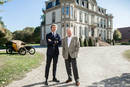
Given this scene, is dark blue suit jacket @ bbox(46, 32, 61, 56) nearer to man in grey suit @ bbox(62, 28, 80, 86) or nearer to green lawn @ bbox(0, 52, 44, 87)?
man in grey suit @ bbox(62, 28, 80, 86)

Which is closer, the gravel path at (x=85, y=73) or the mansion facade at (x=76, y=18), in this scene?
the gravel path at (x=85, y=73)

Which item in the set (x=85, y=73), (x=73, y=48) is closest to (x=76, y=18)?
(x=85, y=73)

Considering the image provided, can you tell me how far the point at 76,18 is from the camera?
30000 millimetres

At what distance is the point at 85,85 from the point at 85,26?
29592 mm

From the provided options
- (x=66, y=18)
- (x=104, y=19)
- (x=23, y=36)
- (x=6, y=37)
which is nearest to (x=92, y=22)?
(x=104, y=19)

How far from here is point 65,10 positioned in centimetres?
2852

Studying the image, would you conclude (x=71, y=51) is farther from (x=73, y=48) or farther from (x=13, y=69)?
(x=13, y=69)

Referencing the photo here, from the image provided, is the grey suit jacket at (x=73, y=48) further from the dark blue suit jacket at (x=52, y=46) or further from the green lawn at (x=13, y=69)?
the green lawn at (x=13, y=69)

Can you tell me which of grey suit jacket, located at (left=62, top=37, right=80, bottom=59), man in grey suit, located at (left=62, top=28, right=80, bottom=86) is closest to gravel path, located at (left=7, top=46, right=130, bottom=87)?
man in grey suit, located at (left=62, top=28, right=80, bottom=86)

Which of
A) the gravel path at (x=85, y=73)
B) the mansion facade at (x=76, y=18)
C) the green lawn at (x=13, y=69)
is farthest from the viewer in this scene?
the mansion facade at (x=76, y=18)

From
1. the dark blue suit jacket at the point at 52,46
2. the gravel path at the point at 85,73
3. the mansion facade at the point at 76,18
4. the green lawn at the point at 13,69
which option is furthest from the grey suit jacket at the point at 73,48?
the mansion facade at the point at 76,18

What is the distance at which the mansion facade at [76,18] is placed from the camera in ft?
93.5

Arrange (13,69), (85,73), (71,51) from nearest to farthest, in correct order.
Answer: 1. (71,51)
2. (85,73)
3. (13,69)

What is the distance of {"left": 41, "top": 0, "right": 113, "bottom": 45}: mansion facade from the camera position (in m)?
28.5
